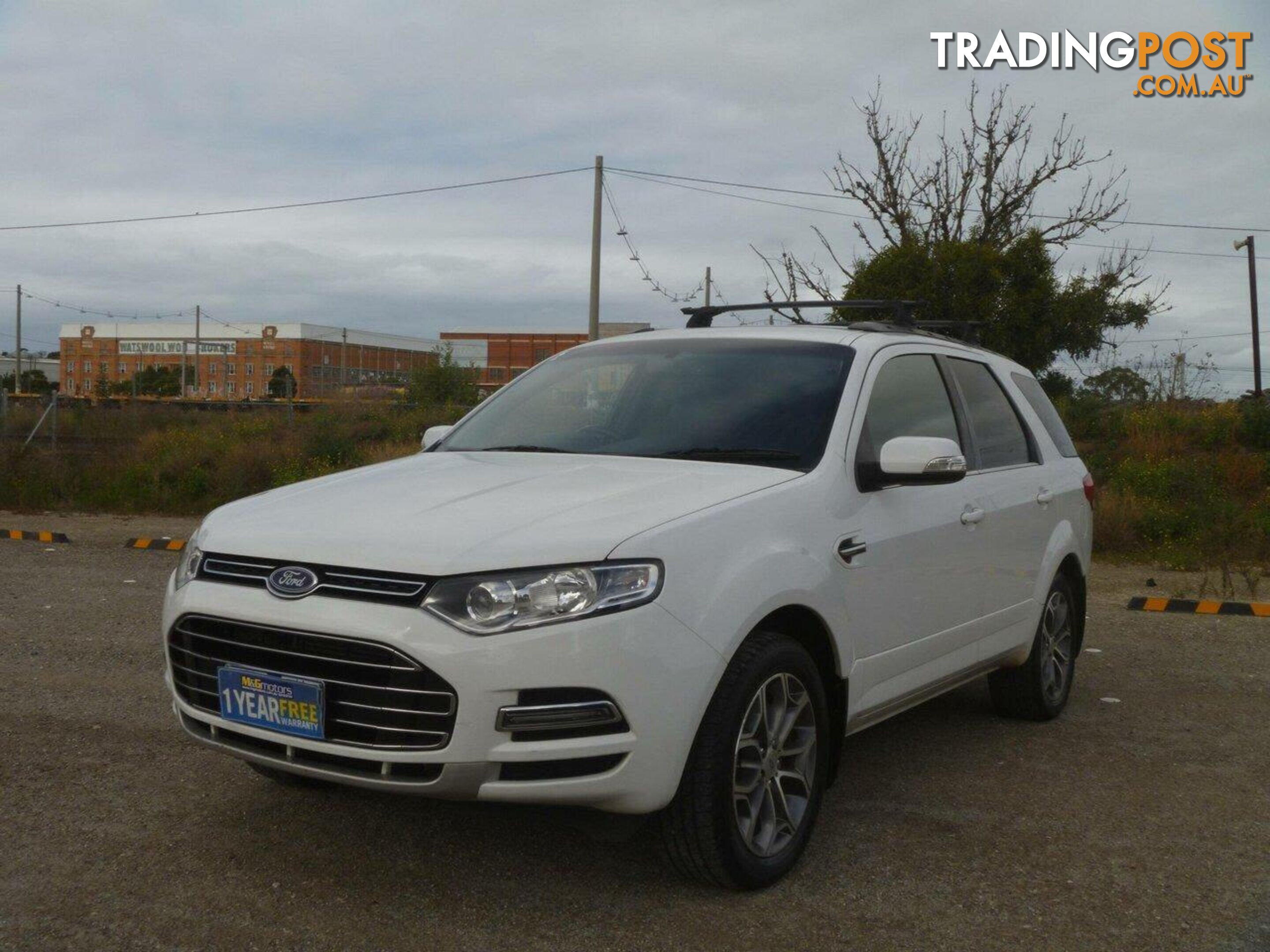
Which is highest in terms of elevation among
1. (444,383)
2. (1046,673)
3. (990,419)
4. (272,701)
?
(444,383)

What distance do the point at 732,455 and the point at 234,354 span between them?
121563 millimetres

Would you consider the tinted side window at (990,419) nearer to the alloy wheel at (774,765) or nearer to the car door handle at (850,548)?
the car door handle at (850,548)

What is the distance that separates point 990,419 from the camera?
5.57 meters

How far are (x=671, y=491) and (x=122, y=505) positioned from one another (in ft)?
53.9

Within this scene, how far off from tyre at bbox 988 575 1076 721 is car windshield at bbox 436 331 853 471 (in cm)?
199

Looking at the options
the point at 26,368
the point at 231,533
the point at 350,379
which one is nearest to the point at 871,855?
the point at 231,533

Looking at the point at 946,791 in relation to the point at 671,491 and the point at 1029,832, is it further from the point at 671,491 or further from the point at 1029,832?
the point at 671,491

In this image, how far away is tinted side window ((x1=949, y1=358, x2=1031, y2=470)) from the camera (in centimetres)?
538

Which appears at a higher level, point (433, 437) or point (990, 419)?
point (990, 419)

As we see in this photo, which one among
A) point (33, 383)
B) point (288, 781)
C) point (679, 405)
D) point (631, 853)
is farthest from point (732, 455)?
point (33, 383)

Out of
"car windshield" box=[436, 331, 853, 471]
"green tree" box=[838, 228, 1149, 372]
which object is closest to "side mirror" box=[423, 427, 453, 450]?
"car windshield" box=[436, 331, 853, 471]

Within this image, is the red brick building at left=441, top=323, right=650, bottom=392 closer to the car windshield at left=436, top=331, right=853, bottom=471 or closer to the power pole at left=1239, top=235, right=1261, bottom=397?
the power pole at left=1239, top=235, right=1261, bottom=397

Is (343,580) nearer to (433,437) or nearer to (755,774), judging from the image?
(755,774)

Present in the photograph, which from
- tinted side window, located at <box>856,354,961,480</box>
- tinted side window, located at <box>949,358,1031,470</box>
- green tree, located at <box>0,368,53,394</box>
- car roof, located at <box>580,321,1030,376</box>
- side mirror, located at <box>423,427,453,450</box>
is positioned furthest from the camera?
green tree, located at <box>0,368,53,394</box>
